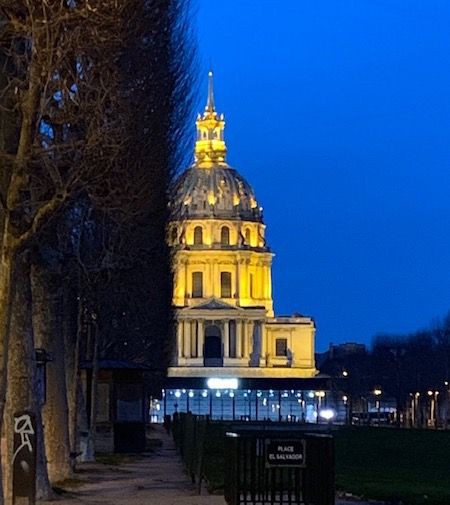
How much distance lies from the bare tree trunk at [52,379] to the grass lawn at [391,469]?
328 centimetres

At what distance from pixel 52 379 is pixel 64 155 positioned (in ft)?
33.6

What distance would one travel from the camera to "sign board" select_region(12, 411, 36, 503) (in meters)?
21.0

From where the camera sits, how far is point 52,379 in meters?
30.9

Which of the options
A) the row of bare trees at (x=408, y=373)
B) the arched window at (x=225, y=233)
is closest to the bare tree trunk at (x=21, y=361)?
the row of bare trees at (x=408, y=373)

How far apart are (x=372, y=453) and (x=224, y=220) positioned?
145926 mm

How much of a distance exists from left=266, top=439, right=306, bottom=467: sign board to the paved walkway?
5900 millimetres

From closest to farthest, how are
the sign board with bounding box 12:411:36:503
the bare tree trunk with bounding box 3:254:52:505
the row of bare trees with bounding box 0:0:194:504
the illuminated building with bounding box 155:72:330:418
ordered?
the row of bare trees with bounding box 0:0:194:504 < the sign board with bounding box 12:411:36:503 < the bare tree trunk with bounding box 3:254:52:505 < the illuminated building with bounding box 155:72:330:418

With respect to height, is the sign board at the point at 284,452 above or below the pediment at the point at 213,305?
below

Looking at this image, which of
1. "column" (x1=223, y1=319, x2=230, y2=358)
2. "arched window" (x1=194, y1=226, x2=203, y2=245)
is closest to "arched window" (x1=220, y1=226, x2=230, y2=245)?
"arched window" (x1=194, y1=226, x2=203, y2=245)

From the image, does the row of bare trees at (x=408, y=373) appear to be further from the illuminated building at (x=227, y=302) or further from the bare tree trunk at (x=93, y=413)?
the bare tree trunk at (x=93, y=413)

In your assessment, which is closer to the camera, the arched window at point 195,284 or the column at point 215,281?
the column at point 215,281

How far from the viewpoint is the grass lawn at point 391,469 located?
26.1 meters

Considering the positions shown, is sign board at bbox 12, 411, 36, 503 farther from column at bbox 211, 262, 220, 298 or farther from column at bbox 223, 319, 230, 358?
column at bbox 211, 262, 220, 298

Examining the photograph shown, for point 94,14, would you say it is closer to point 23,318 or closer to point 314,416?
point 23,318
